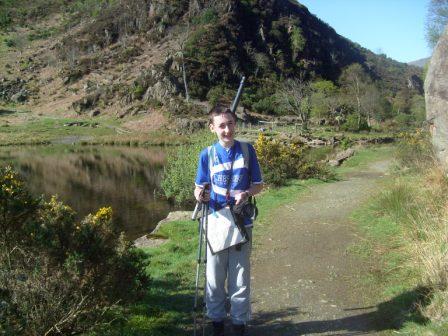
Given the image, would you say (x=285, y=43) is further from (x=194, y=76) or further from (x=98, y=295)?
(x=98, y=295)

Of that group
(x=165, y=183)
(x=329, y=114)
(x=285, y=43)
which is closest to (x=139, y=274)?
(x=165, y=183)

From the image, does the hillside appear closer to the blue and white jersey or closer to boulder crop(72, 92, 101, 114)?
boulder crop(72, 92, 101, 114)

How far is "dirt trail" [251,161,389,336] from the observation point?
5.31 metres

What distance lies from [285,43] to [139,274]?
97542 millimetres

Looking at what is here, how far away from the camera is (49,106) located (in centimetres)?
7869

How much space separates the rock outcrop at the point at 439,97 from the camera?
9.24 m

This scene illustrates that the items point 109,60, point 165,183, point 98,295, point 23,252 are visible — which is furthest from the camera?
point 109,60

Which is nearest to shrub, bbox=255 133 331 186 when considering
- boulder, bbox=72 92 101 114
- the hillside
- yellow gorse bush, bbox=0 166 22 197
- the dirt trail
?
the dirt trail

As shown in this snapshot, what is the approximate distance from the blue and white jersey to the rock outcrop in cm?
580

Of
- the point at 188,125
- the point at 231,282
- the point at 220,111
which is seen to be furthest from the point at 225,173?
the point at 188,125

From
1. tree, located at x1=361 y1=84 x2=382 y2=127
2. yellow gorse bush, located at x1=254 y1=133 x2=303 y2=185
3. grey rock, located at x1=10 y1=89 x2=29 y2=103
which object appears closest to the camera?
yellow gorse bush, located at x1=254 y1=133 x2=303 y2=185

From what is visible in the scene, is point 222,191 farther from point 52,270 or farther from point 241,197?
point 52,270

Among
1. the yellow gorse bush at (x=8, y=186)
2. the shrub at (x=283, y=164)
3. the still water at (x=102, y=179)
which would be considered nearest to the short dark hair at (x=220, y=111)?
the yellow gorse bush at (x=8, y=186)

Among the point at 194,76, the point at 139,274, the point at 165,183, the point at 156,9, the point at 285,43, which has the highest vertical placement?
the point at 156,9
